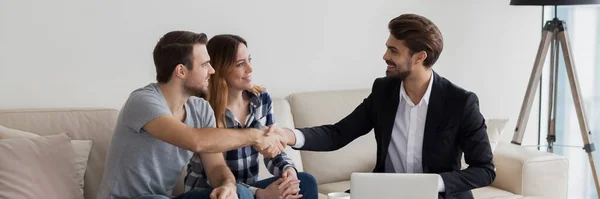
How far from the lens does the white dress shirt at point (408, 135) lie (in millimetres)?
2936

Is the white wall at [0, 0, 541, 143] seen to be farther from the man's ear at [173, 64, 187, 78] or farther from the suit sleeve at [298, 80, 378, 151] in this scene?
the suit sleeve at [298, 80, 378, 151]

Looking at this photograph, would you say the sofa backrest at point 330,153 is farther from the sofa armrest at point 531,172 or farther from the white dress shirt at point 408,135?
the white dress shirt at point 408,135

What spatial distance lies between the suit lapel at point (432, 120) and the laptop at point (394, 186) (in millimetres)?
407

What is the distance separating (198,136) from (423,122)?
775 mm

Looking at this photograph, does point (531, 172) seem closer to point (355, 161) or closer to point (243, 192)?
point (355, 161)

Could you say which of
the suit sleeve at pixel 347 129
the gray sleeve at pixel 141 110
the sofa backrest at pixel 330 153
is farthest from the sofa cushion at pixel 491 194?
the gray sleeve at pixel 141 110

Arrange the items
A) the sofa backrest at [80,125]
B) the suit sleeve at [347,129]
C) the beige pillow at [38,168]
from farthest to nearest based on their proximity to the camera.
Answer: the sofa backrest at [80,125] → the suit sleeve at [347,129] → the beige pillow at [38,168]

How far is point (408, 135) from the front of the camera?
2.94 meters

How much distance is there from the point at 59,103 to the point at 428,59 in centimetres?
153

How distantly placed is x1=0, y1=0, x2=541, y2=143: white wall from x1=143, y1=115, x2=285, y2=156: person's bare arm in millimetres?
888

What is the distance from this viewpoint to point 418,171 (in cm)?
297

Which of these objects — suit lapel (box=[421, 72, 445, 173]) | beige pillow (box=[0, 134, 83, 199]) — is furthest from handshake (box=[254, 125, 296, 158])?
beige pillow (box=[0, 134, 83, 199])

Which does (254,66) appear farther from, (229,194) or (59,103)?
(229,194)

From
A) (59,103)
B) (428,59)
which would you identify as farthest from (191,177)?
(428,59)
